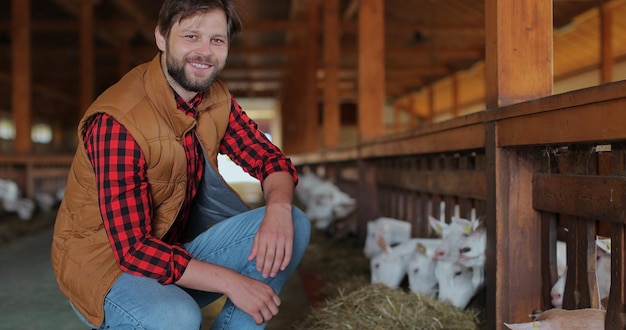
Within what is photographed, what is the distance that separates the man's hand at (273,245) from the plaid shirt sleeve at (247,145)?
0.28 m

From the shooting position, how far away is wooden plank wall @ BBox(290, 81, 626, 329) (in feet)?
5.09

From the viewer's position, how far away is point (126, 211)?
5.23ft

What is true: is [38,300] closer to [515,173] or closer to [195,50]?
[195,50]

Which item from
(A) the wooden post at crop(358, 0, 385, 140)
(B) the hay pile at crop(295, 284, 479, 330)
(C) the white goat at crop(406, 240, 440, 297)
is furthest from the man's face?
(A) the wooden post at crop(358, 0, 385, 140)

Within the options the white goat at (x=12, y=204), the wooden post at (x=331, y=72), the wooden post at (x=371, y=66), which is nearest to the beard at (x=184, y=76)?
the wooden post at (x=371, y=66)

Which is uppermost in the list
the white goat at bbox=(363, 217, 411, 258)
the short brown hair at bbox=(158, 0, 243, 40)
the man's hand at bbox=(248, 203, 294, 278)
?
the short brown hair at bbox=(158, 0, 243, 40)

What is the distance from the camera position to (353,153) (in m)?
5.32

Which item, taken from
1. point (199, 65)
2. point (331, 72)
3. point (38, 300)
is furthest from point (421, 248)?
point (331, 72)

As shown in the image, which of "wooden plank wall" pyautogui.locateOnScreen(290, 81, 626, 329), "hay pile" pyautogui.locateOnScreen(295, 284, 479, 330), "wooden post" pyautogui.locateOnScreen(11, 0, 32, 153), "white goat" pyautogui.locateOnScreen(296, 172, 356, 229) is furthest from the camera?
"wooden post" pyautogui.locateOnScreen(11, 0, 32, 153)

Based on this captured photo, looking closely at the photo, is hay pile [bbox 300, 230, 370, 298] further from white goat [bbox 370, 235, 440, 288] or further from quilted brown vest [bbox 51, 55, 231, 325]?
quilted brown vest [bbox 51, 55, 231, 325]

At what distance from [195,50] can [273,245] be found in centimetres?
56

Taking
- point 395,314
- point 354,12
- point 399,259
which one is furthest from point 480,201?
point 354,12

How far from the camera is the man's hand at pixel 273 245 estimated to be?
5.65ft

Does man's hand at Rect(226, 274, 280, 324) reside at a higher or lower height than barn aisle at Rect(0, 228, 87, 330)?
higher
